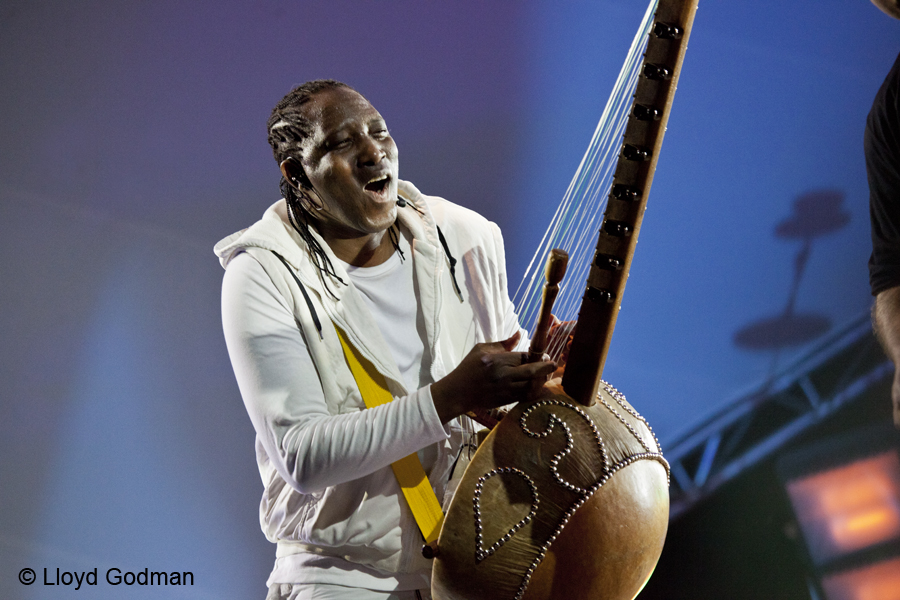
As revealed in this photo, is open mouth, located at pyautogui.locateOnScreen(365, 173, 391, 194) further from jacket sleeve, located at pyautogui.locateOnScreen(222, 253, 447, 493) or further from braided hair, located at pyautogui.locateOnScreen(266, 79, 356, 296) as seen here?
jacket sleeve, located at pyautogui.locateOnScreen(222, 253, 447, 493)

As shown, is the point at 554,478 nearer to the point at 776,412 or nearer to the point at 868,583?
the point at 776,412

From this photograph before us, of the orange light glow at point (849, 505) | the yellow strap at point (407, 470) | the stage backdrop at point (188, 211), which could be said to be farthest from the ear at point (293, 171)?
the orange light glow at point (849, 505)

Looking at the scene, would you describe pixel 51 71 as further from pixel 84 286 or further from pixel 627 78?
pixel 627 78

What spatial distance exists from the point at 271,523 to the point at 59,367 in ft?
4.53

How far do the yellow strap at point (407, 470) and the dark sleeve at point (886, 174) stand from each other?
81cm

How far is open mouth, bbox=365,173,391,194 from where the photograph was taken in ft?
5.01

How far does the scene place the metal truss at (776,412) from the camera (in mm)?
2185

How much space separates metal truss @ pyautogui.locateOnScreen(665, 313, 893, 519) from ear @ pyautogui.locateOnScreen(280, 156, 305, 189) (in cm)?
148

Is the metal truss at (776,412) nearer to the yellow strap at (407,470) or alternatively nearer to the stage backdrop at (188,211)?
the stage backdrop at (188,211)

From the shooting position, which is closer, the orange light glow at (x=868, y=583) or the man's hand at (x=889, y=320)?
the man's hand at (x=889, y=320)

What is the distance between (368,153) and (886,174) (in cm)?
92

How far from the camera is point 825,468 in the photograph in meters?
2.22

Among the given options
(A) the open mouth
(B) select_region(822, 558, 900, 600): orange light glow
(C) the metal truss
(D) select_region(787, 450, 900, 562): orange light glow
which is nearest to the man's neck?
(A) the open mouth

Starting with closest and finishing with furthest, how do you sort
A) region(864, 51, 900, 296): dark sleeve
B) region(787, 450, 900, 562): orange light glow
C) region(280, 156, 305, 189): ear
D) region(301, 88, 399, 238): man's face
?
region(864, 51, 900, 296): dark sleeve < region(301, 88, 399, 238): man's face < region(280, 156, 305, 189): ear < region(787, 450, 900, 562): orange light glow
